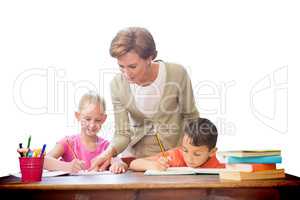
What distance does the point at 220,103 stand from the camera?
2.71m

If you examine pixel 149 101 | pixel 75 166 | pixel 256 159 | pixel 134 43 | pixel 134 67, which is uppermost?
→ pixel 134 43

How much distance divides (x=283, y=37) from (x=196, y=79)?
56 centimetres

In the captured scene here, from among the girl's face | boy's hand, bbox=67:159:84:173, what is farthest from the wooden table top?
the girl's face

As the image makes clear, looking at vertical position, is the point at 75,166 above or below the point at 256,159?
below

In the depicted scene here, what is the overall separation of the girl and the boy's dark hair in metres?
0.48

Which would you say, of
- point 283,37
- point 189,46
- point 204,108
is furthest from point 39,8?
point 283,37

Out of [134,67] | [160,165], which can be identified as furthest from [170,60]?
[160,165]

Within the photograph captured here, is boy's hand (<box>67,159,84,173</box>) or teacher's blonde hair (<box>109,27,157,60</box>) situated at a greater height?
teacher's blonde hair (<box>109,27,157,60</box>)

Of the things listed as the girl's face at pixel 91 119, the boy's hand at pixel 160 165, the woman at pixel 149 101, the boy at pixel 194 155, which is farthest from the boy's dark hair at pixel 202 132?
the girl's face at pixel 91 119

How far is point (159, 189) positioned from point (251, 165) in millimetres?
340

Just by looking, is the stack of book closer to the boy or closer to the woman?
the boy

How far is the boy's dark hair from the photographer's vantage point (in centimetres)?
233

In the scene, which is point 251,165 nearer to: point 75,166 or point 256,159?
point 256,159

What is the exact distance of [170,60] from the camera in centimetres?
271
